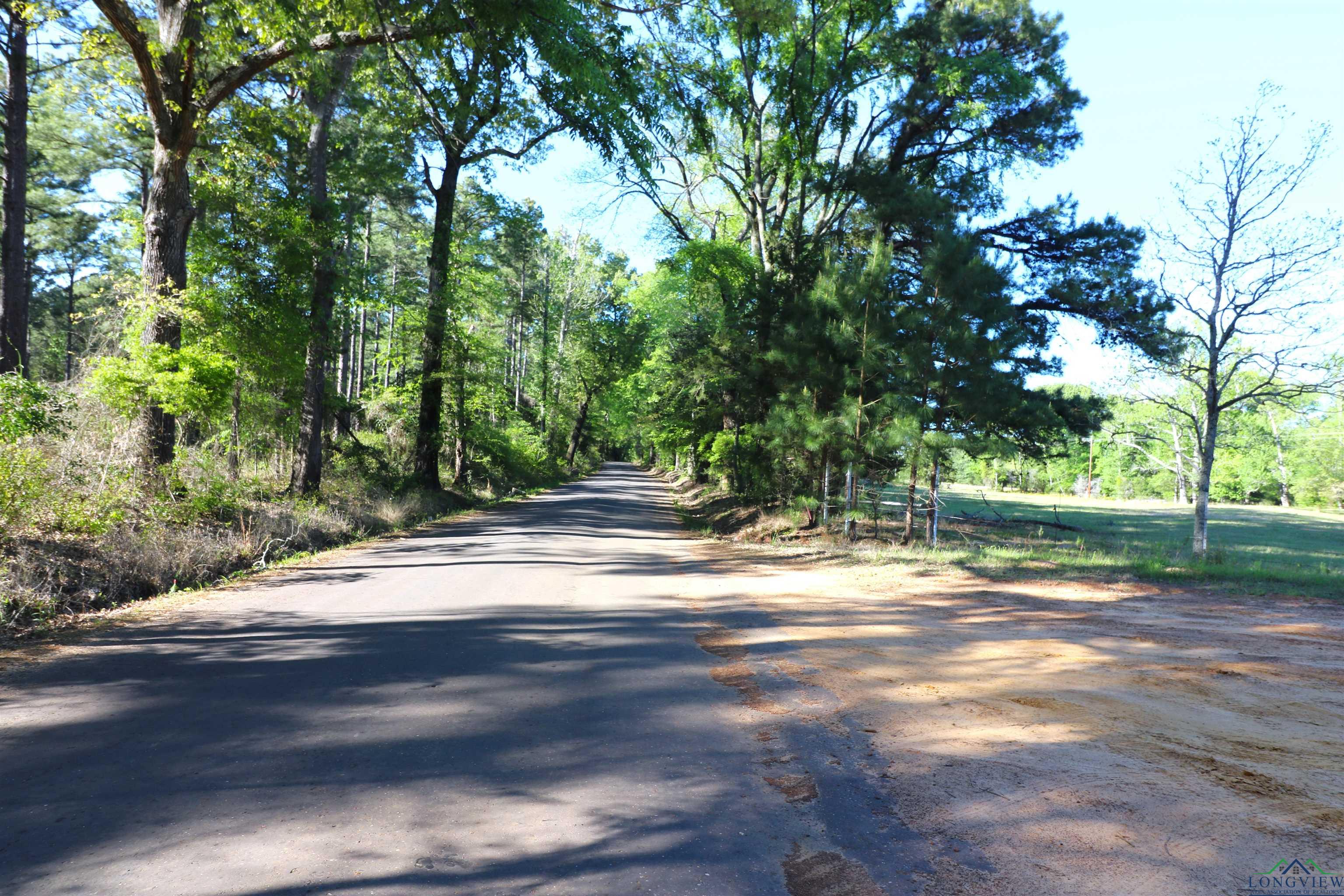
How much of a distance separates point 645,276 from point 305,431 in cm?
2966

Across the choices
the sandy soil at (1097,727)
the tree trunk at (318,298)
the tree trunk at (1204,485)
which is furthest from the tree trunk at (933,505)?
the tree trunk at (318,298)

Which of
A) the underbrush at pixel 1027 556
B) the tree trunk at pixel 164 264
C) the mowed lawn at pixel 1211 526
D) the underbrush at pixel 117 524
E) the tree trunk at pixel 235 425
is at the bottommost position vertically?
the mowed lawn at pixel 1211 526

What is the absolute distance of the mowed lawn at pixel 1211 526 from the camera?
19.0 meters

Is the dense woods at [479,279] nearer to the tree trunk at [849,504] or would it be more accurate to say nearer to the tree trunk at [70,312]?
the tree trunk at [849,504]

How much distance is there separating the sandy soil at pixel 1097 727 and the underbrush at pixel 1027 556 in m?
2.31

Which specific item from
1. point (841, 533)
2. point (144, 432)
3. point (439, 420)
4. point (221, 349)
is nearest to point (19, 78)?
point (221, 349)

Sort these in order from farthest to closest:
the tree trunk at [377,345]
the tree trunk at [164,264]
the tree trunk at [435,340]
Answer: the tree trunk at [377,345] → the tree trunk at [435,340] → the tree trunk at [164,264]

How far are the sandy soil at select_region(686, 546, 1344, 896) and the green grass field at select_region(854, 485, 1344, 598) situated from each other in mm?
2699

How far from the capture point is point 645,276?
43344mm

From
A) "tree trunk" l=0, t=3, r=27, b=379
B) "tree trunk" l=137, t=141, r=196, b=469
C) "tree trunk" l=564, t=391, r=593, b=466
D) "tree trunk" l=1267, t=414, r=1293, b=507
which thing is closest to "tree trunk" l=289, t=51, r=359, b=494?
"tree trunk" l=137, t=141, r=196, b=469

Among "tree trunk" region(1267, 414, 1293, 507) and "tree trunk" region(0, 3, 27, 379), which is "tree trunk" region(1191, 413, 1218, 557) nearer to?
"tree trunk" region(0, 3, 27, 379)

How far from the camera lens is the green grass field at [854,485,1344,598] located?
12344 mm

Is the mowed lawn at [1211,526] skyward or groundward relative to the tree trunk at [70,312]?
groundward

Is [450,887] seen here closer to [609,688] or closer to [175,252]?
[609,688]
